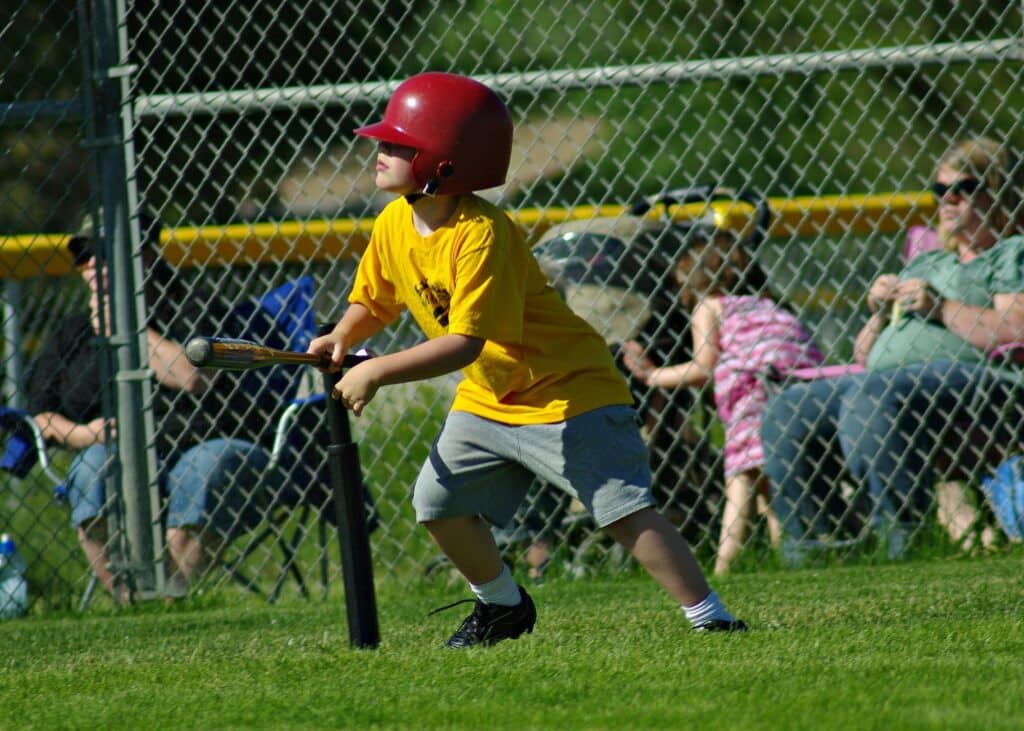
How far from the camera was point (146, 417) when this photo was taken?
5.54 m

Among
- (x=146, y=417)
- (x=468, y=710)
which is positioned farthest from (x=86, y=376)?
(x=468, y=710)

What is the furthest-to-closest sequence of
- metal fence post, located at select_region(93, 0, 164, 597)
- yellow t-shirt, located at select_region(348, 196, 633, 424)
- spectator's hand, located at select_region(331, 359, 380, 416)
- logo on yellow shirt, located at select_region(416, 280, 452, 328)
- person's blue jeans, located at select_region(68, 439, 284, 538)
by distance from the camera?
person's blue jeans, located at select_region(68, 439, 284, 538) → metal fence post, located at select_region(93, 0, 164, 597) → logo on yellow shirt, located at select_region(416, 280, 452, 328) → yellow t-shirt, located at select_region(348, 196, 633, 424) → spectator's hand, located at select_region(331, 359, 380, 416)

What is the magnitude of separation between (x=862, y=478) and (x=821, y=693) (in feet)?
9.59

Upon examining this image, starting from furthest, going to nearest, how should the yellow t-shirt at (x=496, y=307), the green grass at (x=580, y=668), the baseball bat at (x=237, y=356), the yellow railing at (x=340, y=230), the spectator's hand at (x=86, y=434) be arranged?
the yellow railing at (x=340, y=230) < the spectator's hand at (x=86, y=434) < the yellow t-shirt at (x=496, y=307) < the baseball bat at (x=237, y=356) < the green grass at (x=580, y=668)

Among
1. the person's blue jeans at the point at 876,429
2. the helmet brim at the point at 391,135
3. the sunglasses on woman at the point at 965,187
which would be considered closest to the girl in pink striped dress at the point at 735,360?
the person's blue jeans at the point at 876,429

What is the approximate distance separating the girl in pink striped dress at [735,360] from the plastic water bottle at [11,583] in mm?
2535

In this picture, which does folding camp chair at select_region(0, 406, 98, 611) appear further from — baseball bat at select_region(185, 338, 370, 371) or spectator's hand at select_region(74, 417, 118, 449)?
baseball bat at select_region(185, 338, 370, 371)

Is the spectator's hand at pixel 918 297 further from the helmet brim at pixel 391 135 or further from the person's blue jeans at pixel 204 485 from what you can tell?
the helmet brim at pixel 391 135

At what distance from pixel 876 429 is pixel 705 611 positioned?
209cm

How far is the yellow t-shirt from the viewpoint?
3.59 meters

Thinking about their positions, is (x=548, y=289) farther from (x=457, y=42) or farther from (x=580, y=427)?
(x=457, y=42)

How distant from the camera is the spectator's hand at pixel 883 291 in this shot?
582cm

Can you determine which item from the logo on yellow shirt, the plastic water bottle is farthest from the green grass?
the logo on yellow shirt

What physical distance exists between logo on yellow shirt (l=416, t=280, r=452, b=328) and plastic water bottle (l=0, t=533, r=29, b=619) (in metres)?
2.70
